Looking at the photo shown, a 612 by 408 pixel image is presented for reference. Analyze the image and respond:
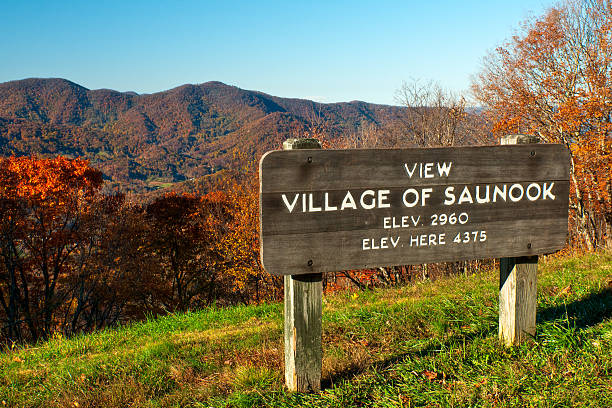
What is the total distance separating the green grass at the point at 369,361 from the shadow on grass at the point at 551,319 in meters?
0.01

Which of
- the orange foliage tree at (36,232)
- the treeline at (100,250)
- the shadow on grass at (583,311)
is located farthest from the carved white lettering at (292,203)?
the orange foliage tree at (36,232)

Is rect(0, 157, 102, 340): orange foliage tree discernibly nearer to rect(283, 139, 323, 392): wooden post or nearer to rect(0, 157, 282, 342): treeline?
rect(0, 157, 282, 342): treeline

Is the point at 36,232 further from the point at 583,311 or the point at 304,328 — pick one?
the point at 583,311

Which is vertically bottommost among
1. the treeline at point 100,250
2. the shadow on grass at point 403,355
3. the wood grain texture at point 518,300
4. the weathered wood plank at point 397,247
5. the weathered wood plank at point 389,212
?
the treeline at point 100,250

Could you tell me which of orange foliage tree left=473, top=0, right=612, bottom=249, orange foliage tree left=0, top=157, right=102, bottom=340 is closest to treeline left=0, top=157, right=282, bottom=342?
orange foliage tree left=0, top=157, right=102, bottom=340

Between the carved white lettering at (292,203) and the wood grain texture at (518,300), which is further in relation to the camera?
the wood grain texture at (518,300)

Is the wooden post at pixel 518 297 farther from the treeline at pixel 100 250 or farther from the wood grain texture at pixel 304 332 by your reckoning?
the treeline at pixel 100 250

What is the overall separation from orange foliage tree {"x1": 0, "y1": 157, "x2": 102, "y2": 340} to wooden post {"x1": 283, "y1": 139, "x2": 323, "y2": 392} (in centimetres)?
2264

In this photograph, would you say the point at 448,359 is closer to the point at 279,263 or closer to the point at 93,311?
the point at 279,263

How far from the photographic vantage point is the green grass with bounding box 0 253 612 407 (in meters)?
2.74

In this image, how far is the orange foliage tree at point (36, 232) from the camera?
21.8 m

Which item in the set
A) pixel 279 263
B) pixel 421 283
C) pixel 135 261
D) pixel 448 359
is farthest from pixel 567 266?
pixel 135 261

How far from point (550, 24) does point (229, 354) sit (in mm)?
20661

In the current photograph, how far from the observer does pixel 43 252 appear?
929 inches
